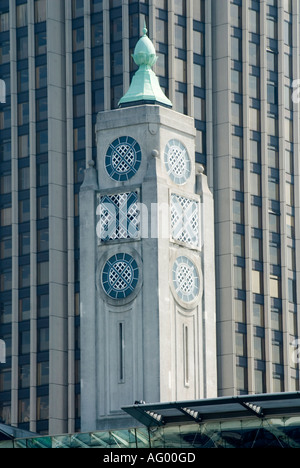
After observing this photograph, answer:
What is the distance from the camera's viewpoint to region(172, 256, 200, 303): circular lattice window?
8588cm

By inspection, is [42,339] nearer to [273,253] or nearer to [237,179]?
[237,179]

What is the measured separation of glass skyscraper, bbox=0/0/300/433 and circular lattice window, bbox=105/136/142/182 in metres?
61.4

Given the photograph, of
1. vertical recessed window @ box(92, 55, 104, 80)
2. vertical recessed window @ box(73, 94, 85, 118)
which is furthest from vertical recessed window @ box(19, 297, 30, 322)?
vertical recessed window @ box(92, 55, 104, 80)

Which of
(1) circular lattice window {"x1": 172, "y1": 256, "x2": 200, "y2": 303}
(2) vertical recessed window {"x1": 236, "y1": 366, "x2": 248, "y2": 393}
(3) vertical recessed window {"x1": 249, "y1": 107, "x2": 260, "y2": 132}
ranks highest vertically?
(3) vertical recessed window {"x1": 249, "y1": 107, "x2": 260, "y2": 132}

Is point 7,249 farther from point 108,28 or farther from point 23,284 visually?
point 108,28

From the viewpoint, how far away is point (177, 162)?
8775 cm

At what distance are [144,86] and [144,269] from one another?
10294 millimetres

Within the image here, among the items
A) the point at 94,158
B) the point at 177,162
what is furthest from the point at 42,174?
the point at 177,162

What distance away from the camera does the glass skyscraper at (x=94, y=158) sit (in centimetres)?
15062

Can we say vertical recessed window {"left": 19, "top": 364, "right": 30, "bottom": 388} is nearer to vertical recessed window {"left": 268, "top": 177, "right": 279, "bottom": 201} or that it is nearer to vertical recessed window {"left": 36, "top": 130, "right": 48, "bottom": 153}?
vertical recessed window {"left": 36, "top": 130, "right": 48, "bottom": 153}

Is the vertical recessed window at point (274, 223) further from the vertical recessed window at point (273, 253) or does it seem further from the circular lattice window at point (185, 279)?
the circular lattice window at point (185, 279)

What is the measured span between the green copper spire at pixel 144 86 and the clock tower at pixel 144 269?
3.79 feet

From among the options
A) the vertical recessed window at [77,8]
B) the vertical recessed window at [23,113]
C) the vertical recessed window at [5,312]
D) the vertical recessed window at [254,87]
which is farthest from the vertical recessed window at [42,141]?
the vertical recessed window at [254,87]

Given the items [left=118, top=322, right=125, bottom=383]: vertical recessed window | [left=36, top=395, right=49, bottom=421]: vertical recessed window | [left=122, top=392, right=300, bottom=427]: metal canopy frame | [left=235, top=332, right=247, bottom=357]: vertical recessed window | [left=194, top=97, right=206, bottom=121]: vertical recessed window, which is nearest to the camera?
[left=122, top=392, right=300, bottom=427]: metal canopy frame
